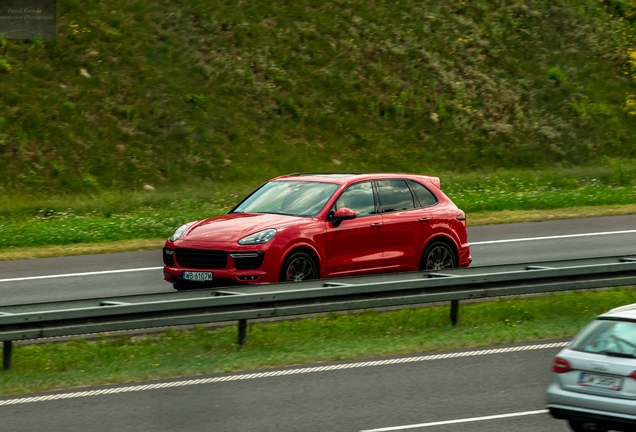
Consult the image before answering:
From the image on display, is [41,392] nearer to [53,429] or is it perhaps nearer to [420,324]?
[53,429]

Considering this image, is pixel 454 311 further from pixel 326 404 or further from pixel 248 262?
pixel 326 404

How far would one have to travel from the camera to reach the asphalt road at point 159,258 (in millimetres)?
16562

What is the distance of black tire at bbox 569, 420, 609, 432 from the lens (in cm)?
815

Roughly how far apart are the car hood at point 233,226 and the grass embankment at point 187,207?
22.0 ft

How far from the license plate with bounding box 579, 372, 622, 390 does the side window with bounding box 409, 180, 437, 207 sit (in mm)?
7772

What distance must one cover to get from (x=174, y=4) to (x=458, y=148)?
10.5m

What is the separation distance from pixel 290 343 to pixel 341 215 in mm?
2684

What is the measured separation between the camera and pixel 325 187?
50.2 feet

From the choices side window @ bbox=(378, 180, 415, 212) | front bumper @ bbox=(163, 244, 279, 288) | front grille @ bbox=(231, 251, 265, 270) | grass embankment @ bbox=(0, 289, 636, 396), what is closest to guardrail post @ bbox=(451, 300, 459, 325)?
grass embankment @ bbox=(0, 289, 636, 396)

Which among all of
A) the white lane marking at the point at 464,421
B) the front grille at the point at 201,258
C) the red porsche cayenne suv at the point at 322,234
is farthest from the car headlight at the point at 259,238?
the white lane marking at the point at 464,421

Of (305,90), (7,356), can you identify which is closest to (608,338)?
(7,356)

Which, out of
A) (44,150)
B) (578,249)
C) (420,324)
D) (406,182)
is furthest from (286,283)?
(44,150)

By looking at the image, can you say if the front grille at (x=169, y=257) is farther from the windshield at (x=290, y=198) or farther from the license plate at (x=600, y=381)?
the license plate at (x=600, y=381)

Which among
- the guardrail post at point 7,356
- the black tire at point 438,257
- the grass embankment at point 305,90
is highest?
the grass embankment at point 305,90
